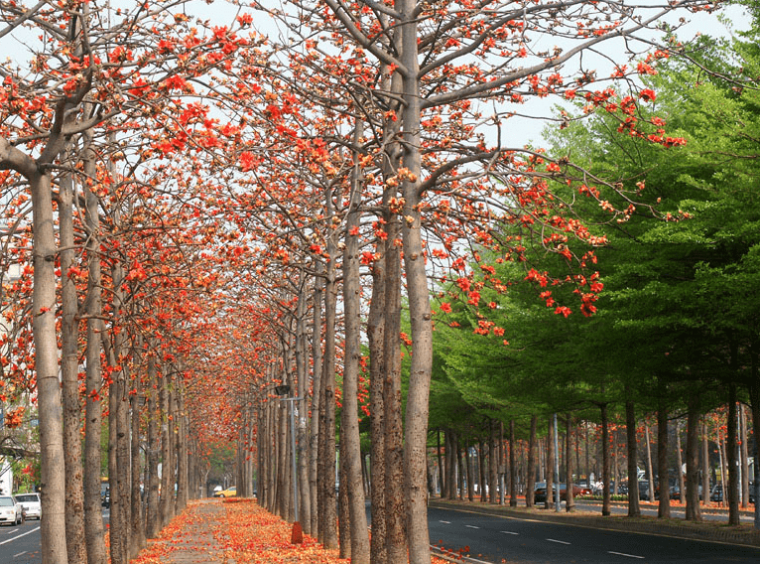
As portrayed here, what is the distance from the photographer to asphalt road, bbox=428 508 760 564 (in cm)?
1861

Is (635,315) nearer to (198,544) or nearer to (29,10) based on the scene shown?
(198,544)

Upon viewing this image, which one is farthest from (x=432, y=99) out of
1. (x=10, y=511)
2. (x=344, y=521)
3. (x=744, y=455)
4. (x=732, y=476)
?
(x=10, y=511)

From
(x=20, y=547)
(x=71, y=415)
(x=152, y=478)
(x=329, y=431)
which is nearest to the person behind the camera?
(x=71, y=415)

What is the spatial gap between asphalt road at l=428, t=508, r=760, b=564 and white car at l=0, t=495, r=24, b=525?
25872 mm

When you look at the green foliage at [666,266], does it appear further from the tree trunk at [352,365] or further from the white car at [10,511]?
the white car at [10,511]

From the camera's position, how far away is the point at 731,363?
24.2 m

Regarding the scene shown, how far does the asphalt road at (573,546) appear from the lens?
18.6m

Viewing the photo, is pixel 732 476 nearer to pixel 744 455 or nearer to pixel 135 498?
pixel 135 498

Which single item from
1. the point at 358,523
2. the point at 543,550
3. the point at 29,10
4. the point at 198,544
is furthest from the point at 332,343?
the point at 29,10

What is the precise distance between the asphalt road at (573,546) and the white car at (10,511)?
25.9 metres

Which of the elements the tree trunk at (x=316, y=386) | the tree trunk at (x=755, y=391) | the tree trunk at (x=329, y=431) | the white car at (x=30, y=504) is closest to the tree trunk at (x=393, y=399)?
the tree trunk at (x=329, y=431)

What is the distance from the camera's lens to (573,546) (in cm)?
2234

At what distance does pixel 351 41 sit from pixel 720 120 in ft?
31.8

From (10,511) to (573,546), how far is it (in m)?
34.4
